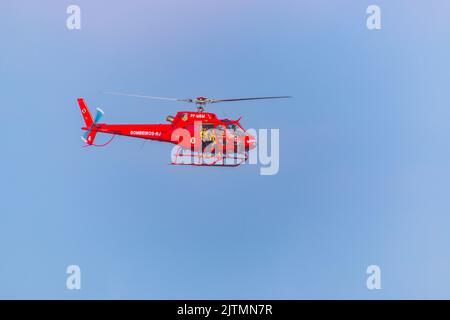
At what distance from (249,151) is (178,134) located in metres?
2.86

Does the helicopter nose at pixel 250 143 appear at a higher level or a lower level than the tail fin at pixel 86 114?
lower

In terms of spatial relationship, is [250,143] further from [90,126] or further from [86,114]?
[86,114]

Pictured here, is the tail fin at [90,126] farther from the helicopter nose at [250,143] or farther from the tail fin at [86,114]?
the helicopter nose at [250,143]

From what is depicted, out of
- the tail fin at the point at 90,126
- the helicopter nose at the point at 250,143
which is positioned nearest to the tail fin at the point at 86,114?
the tail fin at the point at 90,126

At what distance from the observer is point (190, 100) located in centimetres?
3575

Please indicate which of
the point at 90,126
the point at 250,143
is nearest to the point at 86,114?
the point at 90,126

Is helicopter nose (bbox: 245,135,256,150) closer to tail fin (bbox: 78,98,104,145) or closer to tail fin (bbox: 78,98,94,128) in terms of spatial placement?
tail fin (bbox: 78,98,104,145)

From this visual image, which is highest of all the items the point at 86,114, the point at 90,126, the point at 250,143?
the point at 86,114

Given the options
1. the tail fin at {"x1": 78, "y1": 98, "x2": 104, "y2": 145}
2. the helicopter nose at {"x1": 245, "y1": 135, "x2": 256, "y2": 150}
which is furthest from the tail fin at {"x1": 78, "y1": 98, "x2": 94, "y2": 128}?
the helicopter nose at {"x1": 245, "y1": 135, "x2": 256, "y2": 150}

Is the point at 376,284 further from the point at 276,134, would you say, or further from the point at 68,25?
the point at 68,25

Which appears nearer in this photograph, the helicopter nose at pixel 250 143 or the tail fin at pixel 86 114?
the helicopter nose at pixel 250 143
